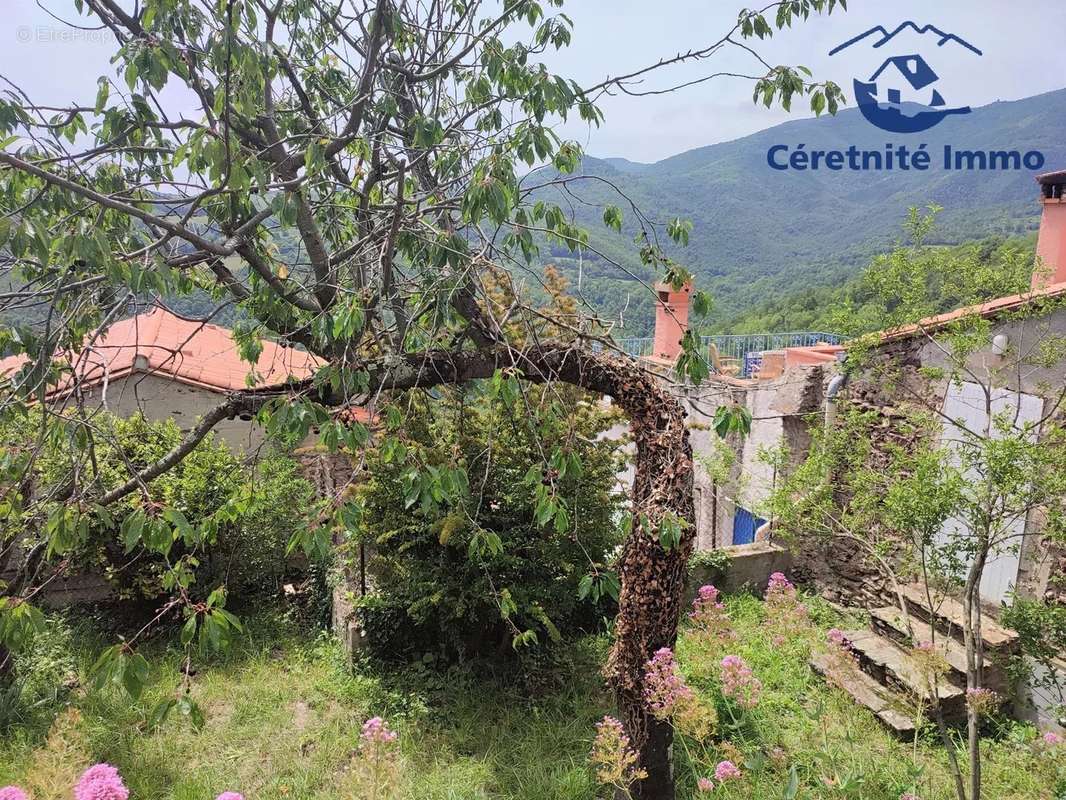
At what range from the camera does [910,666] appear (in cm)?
538

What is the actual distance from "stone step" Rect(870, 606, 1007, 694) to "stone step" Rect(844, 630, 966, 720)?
4.1 inches

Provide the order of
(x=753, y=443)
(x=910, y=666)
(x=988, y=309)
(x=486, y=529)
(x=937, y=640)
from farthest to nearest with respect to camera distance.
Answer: (x=753, y=443), (x=937, y=640), (x=910, y=666), (x=486, y=529), (x=988, y=309)

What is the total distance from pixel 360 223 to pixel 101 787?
2987 millimetres

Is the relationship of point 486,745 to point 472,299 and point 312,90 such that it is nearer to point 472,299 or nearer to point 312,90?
point 472,299

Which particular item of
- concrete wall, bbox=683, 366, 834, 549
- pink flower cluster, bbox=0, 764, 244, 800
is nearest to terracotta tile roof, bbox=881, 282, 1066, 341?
concrete wall, bbox=683, 366, 834, 549

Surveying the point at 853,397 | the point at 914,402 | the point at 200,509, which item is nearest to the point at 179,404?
the point at 200,509

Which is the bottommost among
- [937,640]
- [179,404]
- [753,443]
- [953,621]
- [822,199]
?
[937,640]

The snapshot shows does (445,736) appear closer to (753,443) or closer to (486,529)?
(486,529)

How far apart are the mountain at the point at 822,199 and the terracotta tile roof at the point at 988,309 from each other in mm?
24314

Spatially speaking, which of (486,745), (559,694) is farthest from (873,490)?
(486,745)

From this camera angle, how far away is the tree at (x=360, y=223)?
2.88 meters

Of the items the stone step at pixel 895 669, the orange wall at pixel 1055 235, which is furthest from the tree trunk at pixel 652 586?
the orange wall at pixel 1055 235

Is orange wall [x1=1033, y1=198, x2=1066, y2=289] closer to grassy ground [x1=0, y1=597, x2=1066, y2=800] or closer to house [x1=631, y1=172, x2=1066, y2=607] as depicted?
house [x1=631, y1=172, x2=1066, y2=607]

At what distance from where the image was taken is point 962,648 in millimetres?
5535
